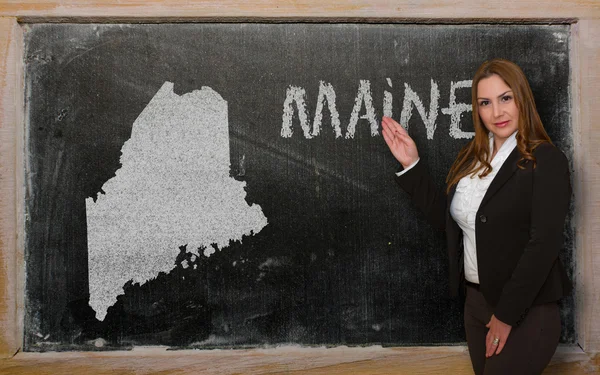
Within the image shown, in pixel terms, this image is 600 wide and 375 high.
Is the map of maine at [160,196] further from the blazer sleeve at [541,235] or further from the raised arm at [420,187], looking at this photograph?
the blazer sleeve at [541,235]

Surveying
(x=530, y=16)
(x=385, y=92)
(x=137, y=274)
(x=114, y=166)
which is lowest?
(x=137, y=274)

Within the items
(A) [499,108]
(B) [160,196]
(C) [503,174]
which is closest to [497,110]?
(A) [499,108]

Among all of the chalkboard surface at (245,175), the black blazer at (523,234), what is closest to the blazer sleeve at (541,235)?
the black blazer at (523,234)

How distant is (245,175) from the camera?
2268 millimetres

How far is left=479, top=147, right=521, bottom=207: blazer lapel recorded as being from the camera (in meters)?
1.69

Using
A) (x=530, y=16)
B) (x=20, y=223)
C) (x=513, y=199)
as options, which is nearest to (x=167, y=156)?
(x=20, y=223)

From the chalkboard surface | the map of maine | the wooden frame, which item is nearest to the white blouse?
the chalkboard surface

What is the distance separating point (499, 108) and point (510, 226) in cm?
39

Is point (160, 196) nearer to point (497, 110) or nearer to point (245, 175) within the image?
point (245, 175)

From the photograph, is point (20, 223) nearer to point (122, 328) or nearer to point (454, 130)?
point (122, 328)

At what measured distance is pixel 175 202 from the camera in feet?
Answer: 7.38

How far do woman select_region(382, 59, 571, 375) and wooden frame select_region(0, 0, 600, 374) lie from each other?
0.55 meters

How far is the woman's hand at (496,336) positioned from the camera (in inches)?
66.0

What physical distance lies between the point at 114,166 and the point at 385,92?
1165 millimetres
